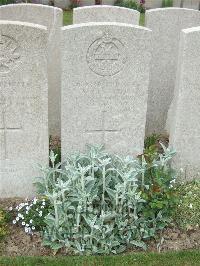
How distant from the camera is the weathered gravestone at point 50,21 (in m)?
5.88

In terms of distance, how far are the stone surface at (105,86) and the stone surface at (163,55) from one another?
4.95 feet

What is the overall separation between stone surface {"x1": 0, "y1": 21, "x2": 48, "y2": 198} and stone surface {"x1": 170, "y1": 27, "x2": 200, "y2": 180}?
137cm

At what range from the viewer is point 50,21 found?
5938mm

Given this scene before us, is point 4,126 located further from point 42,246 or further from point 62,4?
point 62,4

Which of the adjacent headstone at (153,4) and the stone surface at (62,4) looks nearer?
the stone surface at (62,4)

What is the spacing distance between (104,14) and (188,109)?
6.13 feet

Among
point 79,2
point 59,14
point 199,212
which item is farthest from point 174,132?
point 79,2

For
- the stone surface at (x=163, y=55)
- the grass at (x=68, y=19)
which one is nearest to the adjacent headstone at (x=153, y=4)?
the grass at (x=68, y=19)

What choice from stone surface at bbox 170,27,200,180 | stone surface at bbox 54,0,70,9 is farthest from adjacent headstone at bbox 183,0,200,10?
stone surface at bbox 170,27,200,180

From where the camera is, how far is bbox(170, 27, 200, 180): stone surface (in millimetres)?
4641

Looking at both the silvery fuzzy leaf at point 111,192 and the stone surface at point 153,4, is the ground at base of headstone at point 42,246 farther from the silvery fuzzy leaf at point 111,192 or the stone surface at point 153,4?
the stone surface at point 153,4

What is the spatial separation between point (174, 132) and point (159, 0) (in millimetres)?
11425

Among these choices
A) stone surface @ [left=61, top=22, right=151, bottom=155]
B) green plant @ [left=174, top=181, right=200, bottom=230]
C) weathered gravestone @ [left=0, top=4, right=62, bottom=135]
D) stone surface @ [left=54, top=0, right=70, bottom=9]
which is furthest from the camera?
stone surface @ [left=54, top=0, right=70, bottom=9]

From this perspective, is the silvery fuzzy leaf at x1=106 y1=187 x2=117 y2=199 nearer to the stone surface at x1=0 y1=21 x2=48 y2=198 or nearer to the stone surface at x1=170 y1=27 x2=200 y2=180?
the stone surface at x1=0 y1=21 x2=48 y2=198
